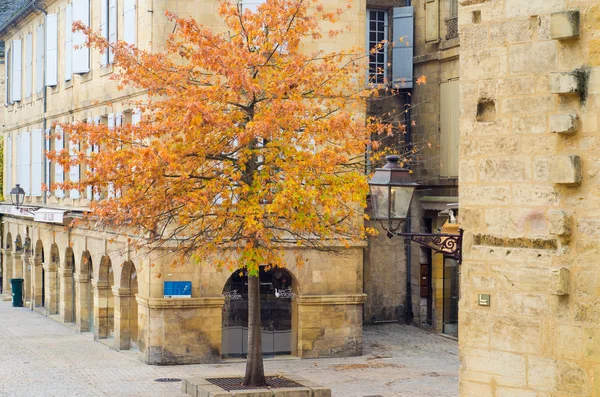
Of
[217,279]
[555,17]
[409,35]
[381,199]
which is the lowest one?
[217,279]

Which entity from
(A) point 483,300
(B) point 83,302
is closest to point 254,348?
(A) point 483,300

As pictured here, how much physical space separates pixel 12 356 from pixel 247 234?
351 inches

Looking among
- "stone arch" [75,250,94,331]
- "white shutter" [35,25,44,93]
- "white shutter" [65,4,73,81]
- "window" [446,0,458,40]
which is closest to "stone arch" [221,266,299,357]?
"stone arch" [75,250,94,331]

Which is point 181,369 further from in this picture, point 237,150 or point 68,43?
point 68,43

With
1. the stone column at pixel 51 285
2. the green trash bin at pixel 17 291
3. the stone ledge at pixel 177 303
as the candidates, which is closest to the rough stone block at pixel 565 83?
the stone ledge at pixel 177 303

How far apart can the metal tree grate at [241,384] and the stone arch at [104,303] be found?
872 centimetres

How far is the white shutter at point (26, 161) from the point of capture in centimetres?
3666

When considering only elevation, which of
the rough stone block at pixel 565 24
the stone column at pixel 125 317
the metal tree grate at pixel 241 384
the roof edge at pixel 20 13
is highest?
the roof edge at pixel 20 13

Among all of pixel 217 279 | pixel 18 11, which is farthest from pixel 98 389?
pixel 18 11

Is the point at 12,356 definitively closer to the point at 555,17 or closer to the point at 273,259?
the point at 273,259

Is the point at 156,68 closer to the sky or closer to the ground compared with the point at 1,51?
closer to the ground

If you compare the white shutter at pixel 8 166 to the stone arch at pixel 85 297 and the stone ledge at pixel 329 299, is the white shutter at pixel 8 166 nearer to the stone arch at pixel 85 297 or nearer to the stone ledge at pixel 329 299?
the stone arch at pixel 85 297

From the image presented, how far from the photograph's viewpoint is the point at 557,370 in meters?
8.92

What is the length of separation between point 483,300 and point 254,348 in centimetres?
1118
